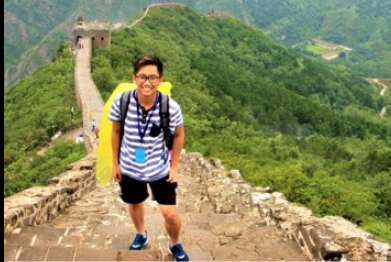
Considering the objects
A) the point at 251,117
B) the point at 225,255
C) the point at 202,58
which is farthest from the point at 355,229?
the point at 202,58

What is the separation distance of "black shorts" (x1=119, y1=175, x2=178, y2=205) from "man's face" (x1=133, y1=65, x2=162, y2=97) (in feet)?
2.82

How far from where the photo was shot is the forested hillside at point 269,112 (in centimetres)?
1551

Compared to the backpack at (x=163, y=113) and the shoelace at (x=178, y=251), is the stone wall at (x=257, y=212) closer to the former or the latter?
the shoelace at (x=178, y=251)

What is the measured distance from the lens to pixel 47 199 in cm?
726

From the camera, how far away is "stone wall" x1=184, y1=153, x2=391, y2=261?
532cm

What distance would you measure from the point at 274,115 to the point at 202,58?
35.7ft

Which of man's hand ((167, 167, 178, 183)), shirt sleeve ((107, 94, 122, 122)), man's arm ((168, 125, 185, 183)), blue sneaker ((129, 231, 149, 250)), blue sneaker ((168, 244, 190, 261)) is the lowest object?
blue sneaker ((129, 231, 149, 250))

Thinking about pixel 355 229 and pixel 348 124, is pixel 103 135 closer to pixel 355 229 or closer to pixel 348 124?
pixel 355 229

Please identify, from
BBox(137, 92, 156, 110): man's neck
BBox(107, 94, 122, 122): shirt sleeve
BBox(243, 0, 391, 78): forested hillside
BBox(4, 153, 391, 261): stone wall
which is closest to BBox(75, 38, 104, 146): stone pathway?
BBox(4, 153, 391, 261): stone wall

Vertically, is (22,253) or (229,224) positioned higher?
(22,253)

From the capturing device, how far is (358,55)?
132750 mm

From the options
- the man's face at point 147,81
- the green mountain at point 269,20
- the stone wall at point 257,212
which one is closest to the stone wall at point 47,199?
the stone wall at point 257,212

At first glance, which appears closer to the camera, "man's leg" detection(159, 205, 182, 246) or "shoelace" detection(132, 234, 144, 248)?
"man's leg" detection(159, 205, 182, 246)

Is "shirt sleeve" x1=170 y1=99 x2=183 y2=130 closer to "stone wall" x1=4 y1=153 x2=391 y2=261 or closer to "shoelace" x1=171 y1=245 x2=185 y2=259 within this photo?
"shoelace" x1=171 y1=245 x2=185 y2=259
